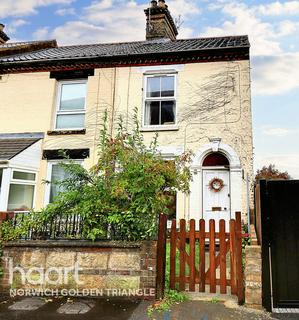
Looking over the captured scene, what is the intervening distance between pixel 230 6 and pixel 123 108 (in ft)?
16.7

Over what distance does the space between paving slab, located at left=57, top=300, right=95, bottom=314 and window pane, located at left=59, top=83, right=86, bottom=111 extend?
835cm

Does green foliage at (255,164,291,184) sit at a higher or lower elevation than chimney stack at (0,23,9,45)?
lower

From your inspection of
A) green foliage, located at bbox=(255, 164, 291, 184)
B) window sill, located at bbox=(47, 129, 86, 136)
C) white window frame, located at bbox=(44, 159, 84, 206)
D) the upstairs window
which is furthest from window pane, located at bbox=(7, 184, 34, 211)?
green foliage, located at bbox=(255, 164, 291, 184)

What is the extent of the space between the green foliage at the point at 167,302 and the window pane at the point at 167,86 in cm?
786

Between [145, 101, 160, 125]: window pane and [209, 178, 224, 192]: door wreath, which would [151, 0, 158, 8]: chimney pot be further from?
[209, 178, 224, 192]: door wreath

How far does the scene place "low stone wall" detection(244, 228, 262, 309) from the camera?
4.68 m

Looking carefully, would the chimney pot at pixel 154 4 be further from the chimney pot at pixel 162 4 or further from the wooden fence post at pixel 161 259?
the wooden fence post at pixel 161 259

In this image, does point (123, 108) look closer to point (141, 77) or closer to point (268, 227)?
point (141, 77)

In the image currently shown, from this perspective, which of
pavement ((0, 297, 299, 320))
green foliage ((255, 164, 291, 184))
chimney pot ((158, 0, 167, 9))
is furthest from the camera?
green foliage ((255, 164, 291, 184))

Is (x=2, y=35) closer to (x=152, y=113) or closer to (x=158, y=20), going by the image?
(x=158, y=20)

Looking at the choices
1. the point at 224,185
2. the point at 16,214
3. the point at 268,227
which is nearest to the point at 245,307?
the point at 268,227

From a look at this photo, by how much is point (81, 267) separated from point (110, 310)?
1.07 meters

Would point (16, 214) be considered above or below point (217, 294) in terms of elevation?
above

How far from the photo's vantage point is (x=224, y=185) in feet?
34.6
